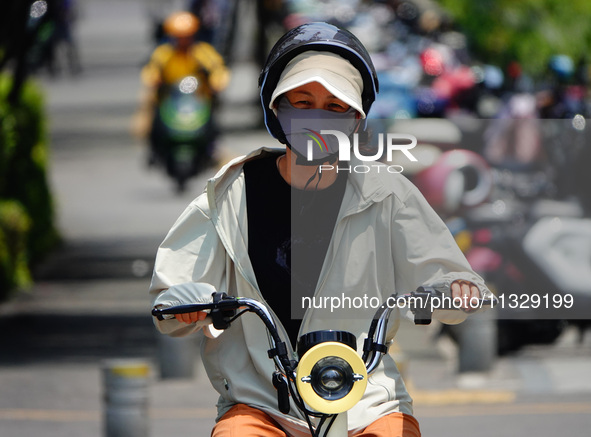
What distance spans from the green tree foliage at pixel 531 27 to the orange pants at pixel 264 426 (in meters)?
20.2

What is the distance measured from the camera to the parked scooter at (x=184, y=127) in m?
17.1

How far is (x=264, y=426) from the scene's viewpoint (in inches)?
131

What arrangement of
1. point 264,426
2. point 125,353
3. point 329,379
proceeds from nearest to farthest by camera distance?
point 329,379 → point 264,426 → point 125,353

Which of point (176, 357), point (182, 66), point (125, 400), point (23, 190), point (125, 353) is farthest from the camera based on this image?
point (182, 66)

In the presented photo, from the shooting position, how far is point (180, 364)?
992cm

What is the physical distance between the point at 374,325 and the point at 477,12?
2147 cm

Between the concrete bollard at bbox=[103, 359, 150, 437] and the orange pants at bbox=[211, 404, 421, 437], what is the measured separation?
3.77 meters

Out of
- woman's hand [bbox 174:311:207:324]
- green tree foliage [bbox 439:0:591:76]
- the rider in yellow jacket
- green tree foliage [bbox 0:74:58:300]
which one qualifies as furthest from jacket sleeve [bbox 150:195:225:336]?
green tree foliage [bbox 439:0:591:76]

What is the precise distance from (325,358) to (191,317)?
429mm

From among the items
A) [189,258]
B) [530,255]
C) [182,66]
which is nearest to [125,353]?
[530,255]

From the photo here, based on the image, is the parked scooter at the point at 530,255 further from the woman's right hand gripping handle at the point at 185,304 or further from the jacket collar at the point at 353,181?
the woman's right hand gripping handle at the point at 185,304

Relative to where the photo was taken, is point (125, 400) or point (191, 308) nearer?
point (191, 308)

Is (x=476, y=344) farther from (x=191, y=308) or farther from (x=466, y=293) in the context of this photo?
(x=191, y=308)

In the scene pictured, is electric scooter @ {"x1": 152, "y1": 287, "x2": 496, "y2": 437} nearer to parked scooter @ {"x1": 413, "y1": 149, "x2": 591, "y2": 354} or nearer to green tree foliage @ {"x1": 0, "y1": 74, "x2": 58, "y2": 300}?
parked scooter @ {"x1": 413, "y1": 149, "x2": 591, "y2": 354}
